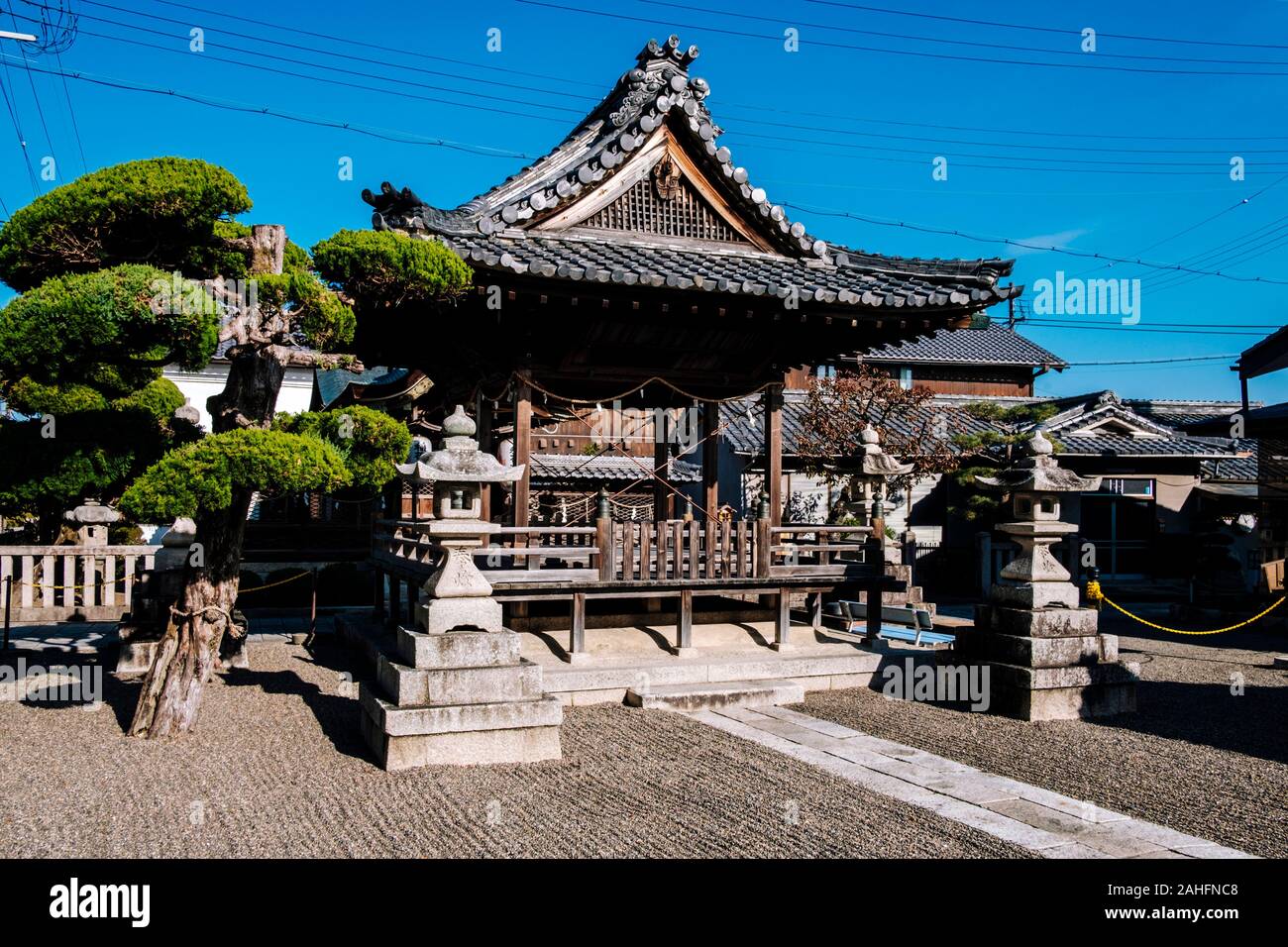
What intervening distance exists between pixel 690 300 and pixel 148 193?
578cm

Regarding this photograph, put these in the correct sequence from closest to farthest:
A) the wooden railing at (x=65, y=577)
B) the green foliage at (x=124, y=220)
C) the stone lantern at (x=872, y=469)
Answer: the green foliage at (x=124, y=220)
the wooden railing at (x=65, y=577)
the stone lantern at (x=872, y=469)

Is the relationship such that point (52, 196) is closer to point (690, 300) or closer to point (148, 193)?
point (148, 193)

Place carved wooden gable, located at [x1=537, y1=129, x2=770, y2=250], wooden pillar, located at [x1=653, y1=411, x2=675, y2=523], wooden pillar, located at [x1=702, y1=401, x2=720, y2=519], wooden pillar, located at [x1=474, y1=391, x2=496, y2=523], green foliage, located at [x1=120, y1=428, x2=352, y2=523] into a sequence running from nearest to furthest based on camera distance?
green foliage, located at [x1=120, y1=428, x2=352, y2=523]
carved wooden gable, located at [x1=537, y1=129, x2=770, y2=250]
wooden pillar, located at [x1=474, y1=391, x2=496, y2=523]
wooden pillar, located at [x1=702, y1=401, x2=720, y2=519]
wooden pillar, located at [x1=653, y1=411, x2=675, y2=523]

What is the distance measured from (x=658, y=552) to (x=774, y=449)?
108 inches

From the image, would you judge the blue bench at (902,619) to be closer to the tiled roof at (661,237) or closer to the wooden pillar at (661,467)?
the wooden pillar at (661,467)

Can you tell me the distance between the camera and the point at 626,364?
12.7 metres

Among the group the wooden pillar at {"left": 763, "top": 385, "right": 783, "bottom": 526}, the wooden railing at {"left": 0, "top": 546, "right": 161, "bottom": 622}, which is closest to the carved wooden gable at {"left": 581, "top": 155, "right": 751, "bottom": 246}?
the wooden pillar at {"left": 763, "top": 385, "right": 783, "bottom": 526}

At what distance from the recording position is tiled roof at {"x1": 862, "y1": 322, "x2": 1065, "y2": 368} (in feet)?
113

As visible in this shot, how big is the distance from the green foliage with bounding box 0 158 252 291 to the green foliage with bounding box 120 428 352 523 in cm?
206

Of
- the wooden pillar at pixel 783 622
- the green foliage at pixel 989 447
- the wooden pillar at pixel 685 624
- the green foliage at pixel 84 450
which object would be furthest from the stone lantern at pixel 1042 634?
the green foliage at pixel 989 447

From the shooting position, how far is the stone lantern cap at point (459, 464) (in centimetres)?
852

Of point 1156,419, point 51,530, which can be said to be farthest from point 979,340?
point 51,530

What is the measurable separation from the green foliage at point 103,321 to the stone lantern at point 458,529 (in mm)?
2185

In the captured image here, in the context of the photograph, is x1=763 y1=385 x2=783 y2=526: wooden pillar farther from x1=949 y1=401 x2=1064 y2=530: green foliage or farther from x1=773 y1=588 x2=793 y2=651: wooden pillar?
x1=949 y1=401 x2=1064 y2=530: green foliage
